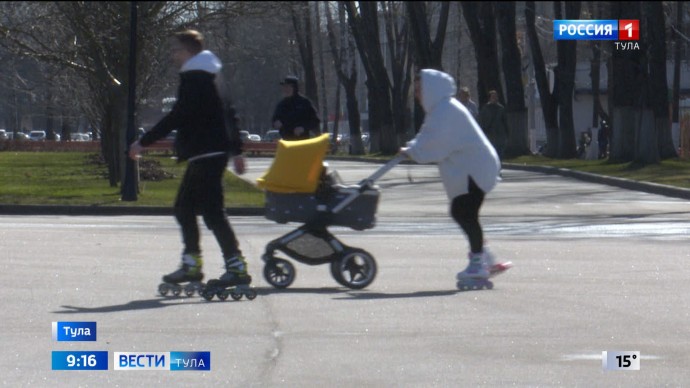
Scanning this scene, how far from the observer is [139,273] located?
10734mm

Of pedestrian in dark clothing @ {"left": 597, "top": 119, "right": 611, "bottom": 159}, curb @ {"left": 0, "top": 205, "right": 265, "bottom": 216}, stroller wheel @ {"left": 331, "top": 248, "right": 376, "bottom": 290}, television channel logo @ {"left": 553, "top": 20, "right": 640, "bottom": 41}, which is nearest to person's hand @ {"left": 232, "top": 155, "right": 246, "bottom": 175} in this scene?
stroller wheel @ {"left": 331, "top": 248, "right": 376, "bottom": 290}

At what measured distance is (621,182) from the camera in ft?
86.2

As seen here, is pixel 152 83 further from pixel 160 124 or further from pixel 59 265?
pixel 160 124

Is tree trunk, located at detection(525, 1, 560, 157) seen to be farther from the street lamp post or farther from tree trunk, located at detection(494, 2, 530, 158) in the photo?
the street lamp post

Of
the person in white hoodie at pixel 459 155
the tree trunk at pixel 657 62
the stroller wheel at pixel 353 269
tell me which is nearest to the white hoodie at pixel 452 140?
the person in white hoodie at pixel 459 155

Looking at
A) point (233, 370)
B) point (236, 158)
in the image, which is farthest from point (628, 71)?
point (233, 370)

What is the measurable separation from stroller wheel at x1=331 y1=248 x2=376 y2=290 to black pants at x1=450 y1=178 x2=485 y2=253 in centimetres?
79

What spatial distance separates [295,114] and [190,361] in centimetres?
887

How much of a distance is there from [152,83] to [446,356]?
27.5 metres

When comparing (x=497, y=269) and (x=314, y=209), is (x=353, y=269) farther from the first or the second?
(x=497, y=269)

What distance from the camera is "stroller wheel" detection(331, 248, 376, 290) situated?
32.6ft

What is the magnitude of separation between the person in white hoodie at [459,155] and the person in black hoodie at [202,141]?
1546 mm

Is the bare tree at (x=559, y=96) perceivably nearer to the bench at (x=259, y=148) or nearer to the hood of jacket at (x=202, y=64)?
the bench at (x=259, y=148)

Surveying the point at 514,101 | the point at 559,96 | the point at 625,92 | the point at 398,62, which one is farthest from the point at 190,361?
the point at 398,62
